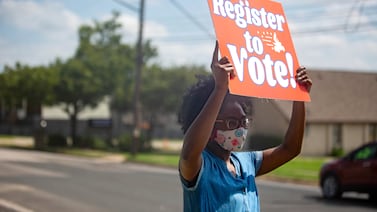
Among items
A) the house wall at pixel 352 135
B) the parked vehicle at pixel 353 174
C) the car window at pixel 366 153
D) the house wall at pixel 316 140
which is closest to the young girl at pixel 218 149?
the parked vehicle at pixel 353 174

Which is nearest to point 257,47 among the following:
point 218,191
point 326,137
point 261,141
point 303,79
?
point 303,79

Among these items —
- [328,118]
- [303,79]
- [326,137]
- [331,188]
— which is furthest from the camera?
[326,137]

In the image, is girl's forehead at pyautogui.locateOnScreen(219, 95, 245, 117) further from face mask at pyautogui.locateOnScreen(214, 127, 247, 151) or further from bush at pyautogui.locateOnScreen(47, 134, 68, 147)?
bush at pyautogui.locateOnScreen(47, 134, 68, 147)

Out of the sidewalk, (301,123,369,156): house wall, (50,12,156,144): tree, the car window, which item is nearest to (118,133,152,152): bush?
(50,12,156,144): tree

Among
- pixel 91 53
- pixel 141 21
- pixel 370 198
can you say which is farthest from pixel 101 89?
pixel 370 198

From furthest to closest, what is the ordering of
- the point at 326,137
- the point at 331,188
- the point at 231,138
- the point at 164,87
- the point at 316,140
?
the point at 164,87 < the point at 326,137 < the point at 316,140 < the point at 331,188 < the point at 231,138

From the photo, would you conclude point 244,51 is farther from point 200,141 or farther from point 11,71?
point 11,71

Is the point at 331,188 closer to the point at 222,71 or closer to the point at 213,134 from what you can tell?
the point at 213,134

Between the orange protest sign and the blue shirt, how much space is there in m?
0.40

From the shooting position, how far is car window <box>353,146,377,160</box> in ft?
48.7

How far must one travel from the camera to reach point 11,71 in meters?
46.4

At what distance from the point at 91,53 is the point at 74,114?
4.56m

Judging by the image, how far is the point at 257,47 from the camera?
11.2ft

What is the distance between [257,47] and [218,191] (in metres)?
0.87
